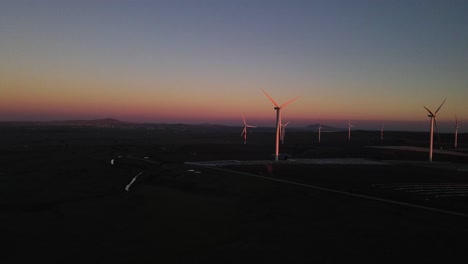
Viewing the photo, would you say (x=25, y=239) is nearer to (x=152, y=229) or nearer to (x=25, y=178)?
(x=152, y=229)

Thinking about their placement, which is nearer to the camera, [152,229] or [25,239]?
[25,239]

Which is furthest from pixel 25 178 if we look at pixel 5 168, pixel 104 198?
pixel 104 198

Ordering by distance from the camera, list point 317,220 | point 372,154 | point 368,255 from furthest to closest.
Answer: point 372,154 → point 317,220 → point 368,255

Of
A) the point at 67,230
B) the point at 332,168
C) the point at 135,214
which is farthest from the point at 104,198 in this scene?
the point at 332,168

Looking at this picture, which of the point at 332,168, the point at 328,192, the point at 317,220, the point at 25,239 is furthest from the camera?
the point at 332,168

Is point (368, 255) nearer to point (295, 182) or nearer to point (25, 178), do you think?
point (295, 182)

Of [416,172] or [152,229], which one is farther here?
[416,172]

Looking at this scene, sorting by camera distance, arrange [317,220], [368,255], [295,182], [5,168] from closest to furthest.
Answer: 1. [368,255]
2. [317,220]
3. [295,182]
4. [5,168]

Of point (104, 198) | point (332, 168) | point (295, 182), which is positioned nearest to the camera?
point (104, 198)

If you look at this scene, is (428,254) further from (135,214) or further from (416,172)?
(416,172)
